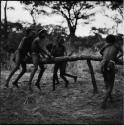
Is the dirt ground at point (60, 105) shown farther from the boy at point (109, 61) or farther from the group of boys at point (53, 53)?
the boy at point (109, 61)

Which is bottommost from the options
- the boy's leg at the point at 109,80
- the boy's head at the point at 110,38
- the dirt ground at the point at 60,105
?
the dirt ground at the point at 60,105

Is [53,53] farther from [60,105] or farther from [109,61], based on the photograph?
[109,61]

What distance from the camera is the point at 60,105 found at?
8.09 meters

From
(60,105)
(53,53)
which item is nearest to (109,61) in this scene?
(60,105)

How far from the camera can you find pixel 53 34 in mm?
32969

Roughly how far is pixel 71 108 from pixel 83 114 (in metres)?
0.53

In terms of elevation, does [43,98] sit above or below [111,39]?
A: below

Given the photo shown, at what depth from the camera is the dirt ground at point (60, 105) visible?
7.02 meters

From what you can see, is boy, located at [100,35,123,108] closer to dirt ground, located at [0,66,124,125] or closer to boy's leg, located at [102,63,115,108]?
boy's leg, located at [102,63,115,108]

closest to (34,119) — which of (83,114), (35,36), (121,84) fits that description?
(83,114)

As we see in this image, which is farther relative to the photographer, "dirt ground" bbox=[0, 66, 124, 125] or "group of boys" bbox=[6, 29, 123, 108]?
"group of boys" bbox=[6, 29, 123, 108]

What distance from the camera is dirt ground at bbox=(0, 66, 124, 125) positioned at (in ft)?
23.0

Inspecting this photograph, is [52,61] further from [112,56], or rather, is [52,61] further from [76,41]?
[76,41]

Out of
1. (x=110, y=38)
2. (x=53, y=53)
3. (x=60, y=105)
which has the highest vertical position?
(x=110, y=38)
